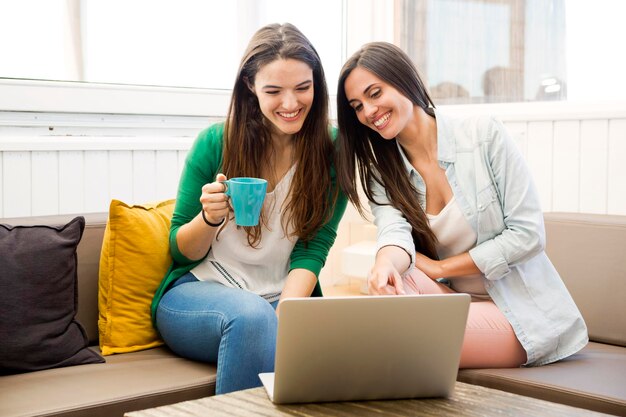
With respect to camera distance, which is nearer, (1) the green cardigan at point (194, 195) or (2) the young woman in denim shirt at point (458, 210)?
(2) the young woman in denim shirt at point (458, 210)

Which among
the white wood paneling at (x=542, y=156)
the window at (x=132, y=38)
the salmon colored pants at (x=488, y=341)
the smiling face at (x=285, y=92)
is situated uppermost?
the window at (x=132, y=38)

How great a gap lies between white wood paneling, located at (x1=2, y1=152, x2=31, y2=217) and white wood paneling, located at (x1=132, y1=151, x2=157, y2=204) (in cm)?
42

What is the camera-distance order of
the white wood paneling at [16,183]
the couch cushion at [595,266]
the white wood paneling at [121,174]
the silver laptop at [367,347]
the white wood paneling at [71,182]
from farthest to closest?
the white wood paneling at [121,174] → the white wood paneling at [71,182] → the white wood paneling at [16,183] → the couch cushion at [595,266] → the silver laptop at [367,347]

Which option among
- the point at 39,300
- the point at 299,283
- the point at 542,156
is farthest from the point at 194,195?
the point at 542,156

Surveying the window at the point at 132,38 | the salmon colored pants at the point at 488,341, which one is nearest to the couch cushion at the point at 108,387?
the salmon colored pants at the point at 488,341

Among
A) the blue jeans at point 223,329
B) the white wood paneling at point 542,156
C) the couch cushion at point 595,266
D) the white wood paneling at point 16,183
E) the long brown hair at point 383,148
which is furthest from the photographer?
the white wood paneling at point 542,156

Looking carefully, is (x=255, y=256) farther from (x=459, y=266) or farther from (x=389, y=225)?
(x=459, y=266)

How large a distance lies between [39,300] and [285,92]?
32.6 inches

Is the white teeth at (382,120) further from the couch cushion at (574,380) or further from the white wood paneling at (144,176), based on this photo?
the white wood paneling at (144,176)

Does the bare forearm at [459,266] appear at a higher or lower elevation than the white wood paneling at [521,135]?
lower

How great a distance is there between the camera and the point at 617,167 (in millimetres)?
2861

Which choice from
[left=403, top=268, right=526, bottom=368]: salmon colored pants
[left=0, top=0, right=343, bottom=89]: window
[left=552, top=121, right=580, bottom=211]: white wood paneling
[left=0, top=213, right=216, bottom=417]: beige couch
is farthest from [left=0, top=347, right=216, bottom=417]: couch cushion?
[left=552, top=121, right=580, bottom=211]: white wood paneling

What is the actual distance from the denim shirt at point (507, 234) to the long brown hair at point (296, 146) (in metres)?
0.21

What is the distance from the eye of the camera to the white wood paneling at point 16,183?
255 cm
